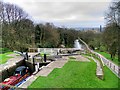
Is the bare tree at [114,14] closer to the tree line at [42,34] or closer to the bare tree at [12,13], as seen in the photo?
the tree line at [42,34]

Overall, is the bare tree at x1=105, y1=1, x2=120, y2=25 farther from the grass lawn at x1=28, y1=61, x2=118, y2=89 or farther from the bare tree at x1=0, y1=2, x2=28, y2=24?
the bare tree at x1=0, y1=2, x2=28, y2=24

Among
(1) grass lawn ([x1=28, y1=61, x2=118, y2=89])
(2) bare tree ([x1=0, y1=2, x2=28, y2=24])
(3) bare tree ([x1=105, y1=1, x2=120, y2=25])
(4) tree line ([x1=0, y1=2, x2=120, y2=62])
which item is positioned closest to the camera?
(1) grass lawn ([x1=28, y1=61, x2=118, y2=89])

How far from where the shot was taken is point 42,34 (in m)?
31.2

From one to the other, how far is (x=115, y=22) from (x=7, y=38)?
12.5 metres

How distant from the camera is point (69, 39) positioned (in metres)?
35.7

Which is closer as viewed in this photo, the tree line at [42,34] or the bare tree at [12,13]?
the tree line at [42,34]

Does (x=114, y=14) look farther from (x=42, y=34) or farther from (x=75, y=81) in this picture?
(x=42, y=34)

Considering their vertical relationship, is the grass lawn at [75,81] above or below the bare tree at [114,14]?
below

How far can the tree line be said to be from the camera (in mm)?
16094

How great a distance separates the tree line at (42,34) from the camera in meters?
16.1

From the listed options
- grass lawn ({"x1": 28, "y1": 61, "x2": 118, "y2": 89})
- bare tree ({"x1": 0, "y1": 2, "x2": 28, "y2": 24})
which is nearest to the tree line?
bare tree ({"x1": 0, "y1": 2, "x2": 28, "y2": 24})

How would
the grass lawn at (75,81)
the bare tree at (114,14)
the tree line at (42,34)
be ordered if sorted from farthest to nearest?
1. the tree line at (42,34)
2. the bare tree at (114,14)
3. the grass lawn at (75,81)


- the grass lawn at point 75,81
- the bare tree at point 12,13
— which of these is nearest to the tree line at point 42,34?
the bare tree at point 12,13

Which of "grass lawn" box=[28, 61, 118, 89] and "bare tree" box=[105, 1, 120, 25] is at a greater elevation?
"bare tree" box=[105, 1, 120, 25]
